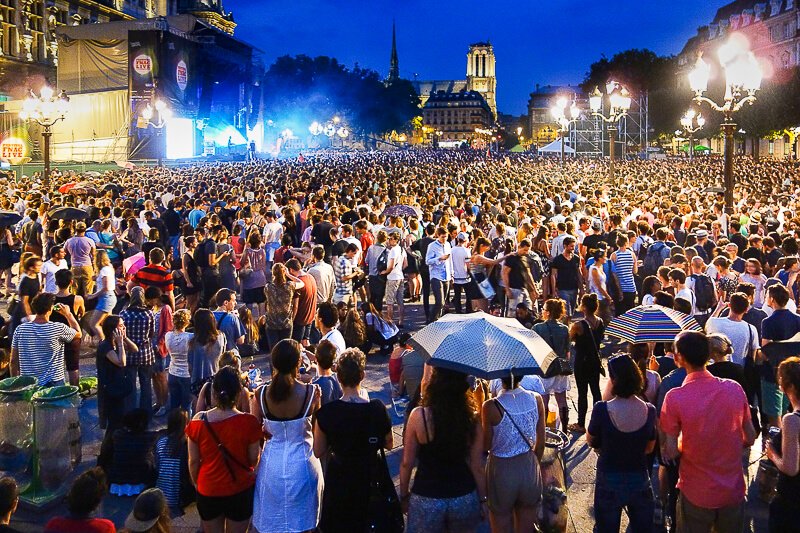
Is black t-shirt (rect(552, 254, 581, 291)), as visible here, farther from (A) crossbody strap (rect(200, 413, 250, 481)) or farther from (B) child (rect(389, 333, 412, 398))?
(A) crossbody strap (rect(200, 413, 250, 481))

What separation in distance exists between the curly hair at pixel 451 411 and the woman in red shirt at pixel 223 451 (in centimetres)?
109

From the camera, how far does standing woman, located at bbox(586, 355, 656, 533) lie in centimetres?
454

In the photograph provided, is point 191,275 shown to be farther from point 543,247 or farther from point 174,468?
point 174,468

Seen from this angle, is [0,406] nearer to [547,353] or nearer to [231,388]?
[231,388]

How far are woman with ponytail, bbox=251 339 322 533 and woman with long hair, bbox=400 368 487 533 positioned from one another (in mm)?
669

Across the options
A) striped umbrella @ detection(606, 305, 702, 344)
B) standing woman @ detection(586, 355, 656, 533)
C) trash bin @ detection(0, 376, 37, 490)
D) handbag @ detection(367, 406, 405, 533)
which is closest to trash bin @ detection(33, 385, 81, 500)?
trash bin @ detection(0, 376, 37, 490)

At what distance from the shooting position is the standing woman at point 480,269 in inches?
445

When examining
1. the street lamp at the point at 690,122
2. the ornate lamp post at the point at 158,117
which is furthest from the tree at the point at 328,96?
the ornate lamp post at the point at 158,117

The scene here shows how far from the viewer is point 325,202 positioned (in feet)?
61.6

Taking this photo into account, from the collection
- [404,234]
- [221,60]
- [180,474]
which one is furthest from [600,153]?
[180,474]

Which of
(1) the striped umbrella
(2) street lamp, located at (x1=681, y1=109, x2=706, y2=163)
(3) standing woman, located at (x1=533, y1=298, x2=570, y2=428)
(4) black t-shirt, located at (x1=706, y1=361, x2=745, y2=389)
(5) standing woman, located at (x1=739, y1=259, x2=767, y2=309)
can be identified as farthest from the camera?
(2) street lamp, located at (x1=681, y1=109, x2=706, y2=163)

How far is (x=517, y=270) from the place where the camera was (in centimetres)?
1054

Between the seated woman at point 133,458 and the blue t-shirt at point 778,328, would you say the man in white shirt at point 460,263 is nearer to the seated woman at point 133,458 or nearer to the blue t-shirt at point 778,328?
the blue t-shirt at point 778,328

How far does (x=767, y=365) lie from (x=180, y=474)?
504cm
